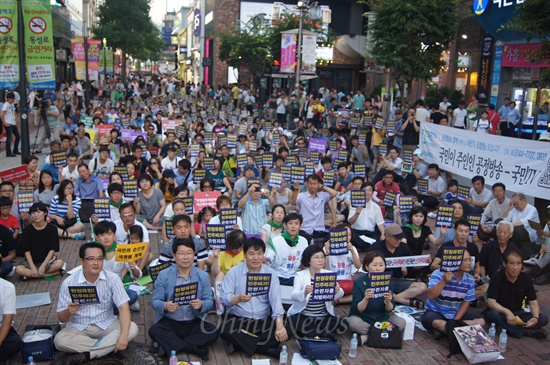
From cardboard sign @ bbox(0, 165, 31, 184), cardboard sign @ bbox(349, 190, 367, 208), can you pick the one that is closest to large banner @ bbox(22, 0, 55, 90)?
cardboard sign @ bbox(0, 165, 31, 184)

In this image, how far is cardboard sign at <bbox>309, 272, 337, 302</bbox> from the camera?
6516 millimetres

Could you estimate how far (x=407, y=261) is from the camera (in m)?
8.08

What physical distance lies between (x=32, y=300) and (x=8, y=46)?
733 centimetres

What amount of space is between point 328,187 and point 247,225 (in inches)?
97.8

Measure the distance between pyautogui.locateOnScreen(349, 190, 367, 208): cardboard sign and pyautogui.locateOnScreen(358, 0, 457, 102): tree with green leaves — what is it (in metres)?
9.88

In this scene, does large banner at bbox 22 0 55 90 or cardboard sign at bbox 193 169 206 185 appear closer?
cardboard sign at bbox 193 169 206 185

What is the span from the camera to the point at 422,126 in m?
15.4

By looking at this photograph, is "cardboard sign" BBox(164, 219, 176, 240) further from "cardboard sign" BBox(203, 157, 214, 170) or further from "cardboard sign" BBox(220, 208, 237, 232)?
"cardboard sign" BBox(203, 157, 214, 170)

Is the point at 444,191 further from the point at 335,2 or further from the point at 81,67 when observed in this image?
the point at 335,2

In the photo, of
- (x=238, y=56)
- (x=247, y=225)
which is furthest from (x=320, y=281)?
(x=238, y=56)

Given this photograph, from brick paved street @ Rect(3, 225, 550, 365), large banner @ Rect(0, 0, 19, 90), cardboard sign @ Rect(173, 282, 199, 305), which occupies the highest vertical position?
large banner @ Rect(0, 0, 19, 90)

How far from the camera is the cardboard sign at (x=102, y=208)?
9.12 meters

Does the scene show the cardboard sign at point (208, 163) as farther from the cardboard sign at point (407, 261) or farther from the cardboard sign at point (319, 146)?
the cardboard sign at point (407, 261)

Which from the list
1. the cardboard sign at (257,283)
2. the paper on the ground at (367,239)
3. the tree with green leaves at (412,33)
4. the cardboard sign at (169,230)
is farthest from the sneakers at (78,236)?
the tree with green leaves at (412,33)
